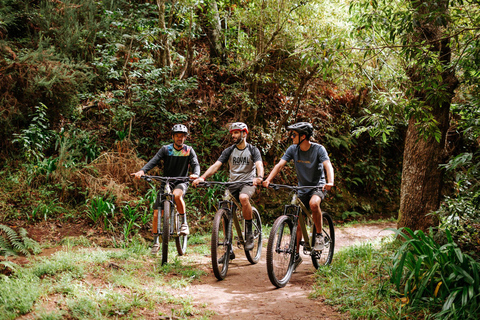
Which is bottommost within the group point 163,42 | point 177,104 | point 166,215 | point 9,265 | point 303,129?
point 9,265

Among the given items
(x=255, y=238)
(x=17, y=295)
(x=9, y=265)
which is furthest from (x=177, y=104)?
(x=17, y=295)

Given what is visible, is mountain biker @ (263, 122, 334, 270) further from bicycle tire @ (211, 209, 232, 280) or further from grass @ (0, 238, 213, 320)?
grass @ (0, 238, 213, 320)

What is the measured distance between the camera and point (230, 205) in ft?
19.0

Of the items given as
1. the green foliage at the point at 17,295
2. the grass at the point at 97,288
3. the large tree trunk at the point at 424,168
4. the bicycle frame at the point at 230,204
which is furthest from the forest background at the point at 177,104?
the green foliage at the point at 17,295

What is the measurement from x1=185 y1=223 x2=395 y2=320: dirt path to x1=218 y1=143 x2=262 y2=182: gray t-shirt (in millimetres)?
1614

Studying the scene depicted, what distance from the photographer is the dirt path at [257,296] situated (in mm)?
4254

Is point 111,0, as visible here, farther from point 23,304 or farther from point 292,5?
point 23,304

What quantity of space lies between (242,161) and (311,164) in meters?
1.23

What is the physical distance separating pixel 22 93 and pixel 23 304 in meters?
6.52

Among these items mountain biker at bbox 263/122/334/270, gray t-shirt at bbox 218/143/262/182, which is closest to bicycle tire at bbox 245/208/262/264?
gray t-shirt at bbox 218/143/262/182

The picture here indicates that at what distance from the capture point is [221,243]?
215 inches

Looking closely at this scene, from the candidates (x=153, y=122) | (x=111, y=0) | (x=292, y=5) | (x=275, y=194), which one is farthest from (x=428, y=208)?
(x=111, y=0)

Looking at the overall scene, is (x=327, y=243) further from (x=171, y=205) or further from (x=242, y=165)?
(x=171, y=205)

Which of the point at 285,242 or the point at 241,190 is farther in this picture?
the point at 241,190
